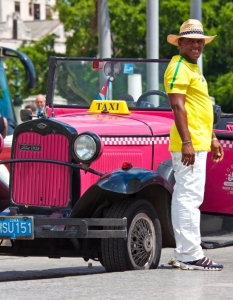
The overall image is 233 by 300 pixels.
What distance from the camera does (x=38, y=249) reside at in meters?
8.70

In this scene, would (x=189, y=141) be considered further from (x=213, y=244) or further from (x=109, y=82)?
(x=109, y=82)

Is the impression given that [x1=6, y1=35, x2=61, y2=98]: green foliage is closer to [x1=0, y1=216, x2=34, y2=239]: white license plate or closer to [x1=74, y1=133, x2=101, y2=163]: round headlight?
[x1=74, y1=133, x2=101, y2=163]: round headlight

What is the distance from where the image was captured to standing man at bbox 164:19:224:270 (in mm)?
8055

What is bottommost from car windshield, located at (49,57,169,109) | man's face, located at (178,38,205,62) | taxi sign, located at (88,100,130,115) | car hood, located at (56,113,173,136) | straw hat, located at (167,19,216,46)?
car hood, located at (56,113,173,136)

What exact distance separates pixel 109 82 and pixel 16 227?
8.55ft

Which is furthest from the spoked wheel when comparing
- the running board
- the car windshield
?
the car windshield

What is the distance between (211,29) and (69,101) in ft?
113

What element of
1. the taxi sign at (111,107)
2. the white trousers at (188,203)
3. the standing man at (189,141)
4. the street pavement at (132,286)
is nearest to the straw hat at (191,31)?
the standing man at (189,141)

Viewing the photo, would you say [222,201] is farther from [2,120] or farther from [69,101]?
[2,120]

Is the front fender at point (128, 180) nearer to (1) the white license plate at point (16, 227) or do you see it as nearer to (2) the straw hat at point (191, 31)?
(1) the white license plate at point (16, 227)

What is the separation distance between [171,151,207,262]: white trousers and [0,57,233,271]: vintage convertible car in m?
0.30

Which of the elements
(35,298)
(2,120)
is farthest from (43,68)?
(35,298)

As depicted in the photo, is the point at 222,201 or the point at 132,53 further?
the point at 132,53

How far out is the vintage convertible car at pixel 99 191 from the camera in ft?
27.0
